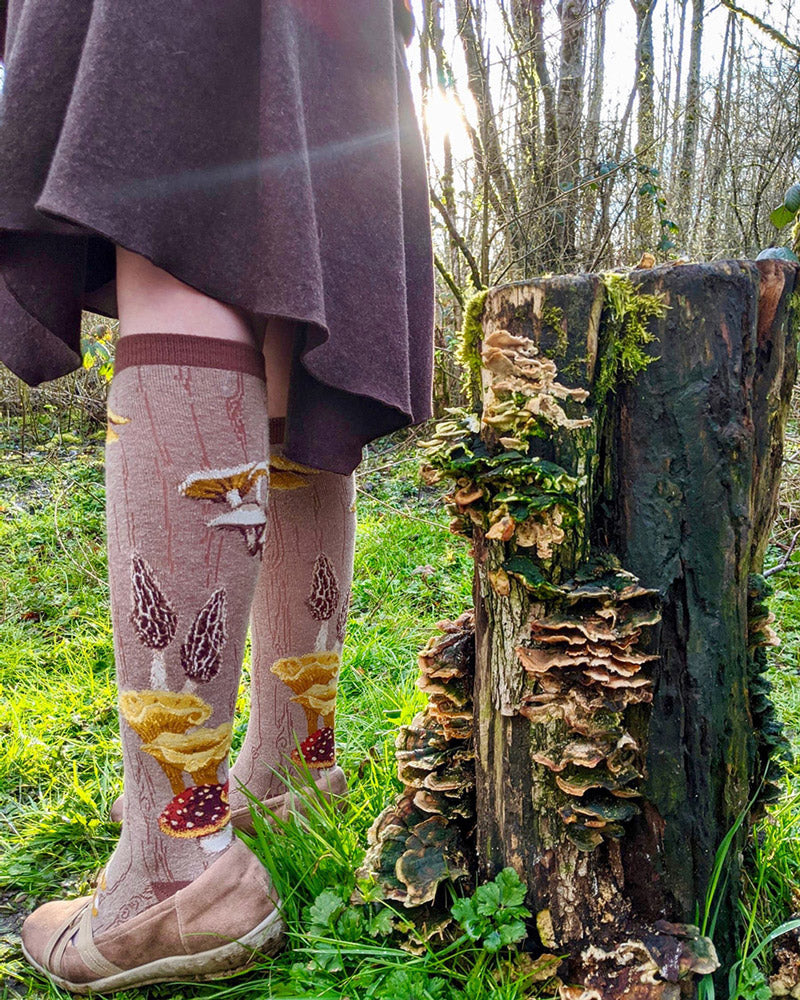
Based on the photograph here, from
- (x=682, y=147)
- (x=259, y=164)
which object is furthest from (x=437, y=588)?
(x=682, y=147)

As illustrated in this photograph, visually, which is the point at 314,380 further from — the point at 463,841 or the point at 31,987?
the point at 31,987

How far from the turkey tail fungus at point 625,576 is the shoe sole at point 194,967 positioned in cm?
42

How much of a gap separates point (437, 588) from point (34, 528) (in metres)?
2.32

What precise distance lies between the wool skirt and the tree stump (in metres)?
0.22

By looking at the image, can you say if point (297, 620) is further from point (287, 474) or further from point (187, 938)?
point (187, 938)

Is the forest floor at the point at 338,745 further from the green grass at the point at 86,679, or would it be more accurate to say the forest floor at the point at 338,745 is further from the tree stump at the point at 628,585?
the tree stump at the point at 628,585

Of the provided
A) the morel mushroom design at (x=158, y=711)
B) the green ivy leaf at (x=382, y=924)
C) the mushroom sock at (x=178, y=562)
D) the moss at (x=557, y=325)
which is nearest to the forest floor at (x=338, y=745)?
the green ivy leaf at (x=382, y=924)

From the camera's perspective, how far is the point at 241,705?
6.61 feet

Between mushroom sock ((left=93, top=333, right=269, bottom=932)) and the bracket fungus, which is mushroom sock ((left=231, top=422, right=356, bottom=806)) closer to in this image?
mushroom sock ((left=93, top=333, right=269, bottom=932))

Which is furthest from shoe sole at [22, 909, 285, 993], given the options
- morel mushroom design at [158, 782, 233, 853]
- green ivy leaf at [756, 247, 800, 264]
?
green ivy leaf at [756, 247, 800, 264]

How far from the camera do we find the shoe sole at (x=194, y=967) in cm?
103

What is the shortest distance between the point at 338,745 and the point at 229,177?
1368 mm

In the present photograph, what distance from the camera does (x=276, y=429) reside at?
122 cm

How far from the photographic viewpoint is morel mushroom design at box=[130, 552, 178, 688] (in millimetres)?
942
